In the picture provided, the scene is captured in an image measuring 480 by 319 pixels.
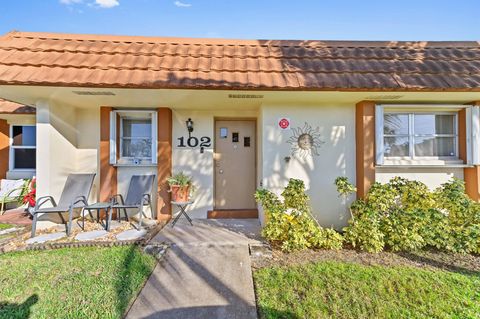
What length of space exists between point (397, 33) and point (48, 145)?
31.0 feet

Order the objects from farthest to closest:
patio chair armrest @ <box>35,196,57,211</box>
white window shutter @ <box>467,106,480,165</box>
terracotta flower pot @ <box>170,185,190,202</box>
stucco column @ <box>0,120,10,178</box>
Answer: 1. stucco column @ <box>0,120,10,178</box>
2. terracotta flower pot @ <box>170,185,190,202</box>
3. white window shutter @ <box>467,106,480,165</box>
4. patio chair armrest @ <box>35,196,57,211</box>

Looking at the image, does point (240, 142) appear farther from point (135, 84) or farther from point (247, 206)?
point (135, 84)

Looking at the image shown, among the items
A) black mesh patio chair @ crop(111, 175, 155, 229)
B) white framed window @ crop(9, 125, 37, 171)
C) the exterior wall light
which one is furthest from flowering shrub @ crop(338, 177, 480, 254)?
white framed window @ crop(9, 125, 37, 171)

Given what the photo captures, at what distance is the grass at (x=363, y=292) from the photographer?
8.39 ft

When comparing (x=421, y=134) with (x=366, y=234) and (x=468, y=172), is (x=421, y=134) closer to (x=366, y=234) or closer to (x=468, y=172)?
(x=468, y=172)

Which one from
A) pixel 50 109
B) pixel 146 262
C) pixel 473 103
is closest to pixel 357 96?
pixel 473 103

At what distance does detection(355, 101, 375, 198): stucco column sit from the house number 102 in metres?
3.48

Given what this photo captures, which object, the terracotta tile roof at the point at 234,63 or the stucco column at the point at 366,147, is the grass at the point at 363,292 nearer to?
the stucco column at the point at 366,147

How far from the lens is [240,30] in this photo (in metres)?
6.75

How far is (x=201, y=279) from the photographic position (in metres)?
3.12

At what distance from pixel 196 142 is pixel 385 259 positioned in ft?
14.7

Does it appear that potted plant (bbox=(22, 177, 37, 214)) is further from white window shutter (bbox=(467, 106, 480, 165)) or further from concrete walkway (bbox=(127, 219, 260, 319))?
white window shutter (bbox=(467, 106, 480, 165))

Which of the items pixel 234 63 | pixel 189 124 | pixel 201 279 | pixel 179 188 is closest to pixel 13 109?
pixel 189 124

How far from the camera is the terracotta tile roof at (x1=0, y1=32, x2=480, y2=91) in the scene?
13.9 ft
